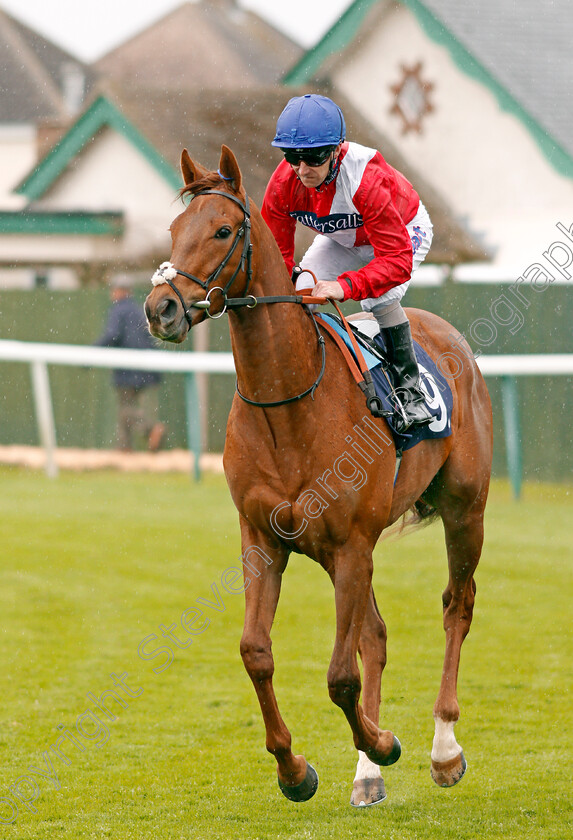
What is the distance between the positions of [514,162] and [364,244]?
1090 centimetres

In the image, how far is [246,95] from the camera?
1472 cm

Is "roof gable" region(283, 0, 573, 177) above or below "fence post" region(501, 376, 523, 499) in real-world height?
above

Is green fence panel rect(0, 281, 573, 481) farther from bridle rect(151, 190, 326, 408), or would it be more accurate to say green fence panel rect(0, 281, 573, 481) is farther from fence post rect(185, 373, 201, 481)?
bridle rect(151, 190, 326, 408)

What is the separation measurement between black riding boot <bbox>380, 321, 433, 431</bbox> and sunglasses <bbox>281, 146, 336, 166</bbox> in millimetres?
693

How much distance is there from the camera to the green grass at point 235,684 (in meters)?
3.89

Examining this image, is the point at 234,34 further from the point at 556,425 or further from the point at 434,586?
the point at 434,586

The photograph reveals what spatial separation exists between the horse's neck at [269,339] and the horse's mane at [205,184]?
0.19 m

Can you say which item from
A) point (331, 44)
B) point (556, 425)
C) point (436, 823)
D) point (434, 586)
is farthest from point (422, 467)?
point (331, 44)

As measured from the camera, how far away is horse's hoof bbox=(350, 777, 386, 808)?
3.96m

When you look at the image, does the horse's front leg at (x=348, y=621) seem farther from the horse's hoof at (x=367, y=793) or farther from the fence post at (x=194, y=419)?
the fence post at (x=194, y=419)

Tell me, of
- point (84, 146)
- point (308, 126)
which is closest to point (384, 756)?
point (308, 126)

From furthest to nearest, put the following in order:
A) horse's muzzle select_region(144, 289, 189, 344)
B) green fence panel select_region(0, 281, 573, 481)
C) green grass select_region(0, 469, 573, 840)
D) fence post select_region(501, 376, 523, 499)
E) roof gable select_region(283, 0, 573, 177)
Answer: roof gable select_region(283, 0, 573, 177), green fence panel select_region(0, 281, 573, 481), fence post select_region(501, 376, 523, 499), green grass select_region(0, 469, 573, 840), horse's muzzle select_region(144, 289, 189, 344)

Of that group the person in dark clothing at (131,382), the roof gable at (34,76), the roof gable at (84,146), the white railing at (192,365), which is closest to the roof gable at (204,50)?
the roof gable at (34,76)

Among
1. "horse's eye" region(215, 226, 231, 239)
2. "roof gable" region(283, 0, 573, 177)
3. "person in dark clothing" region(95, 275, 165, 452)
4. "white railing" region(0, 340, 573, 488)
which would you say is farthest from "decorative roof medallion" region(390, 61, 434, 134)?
"horse's eye" region(215, 226, 231, 239)
